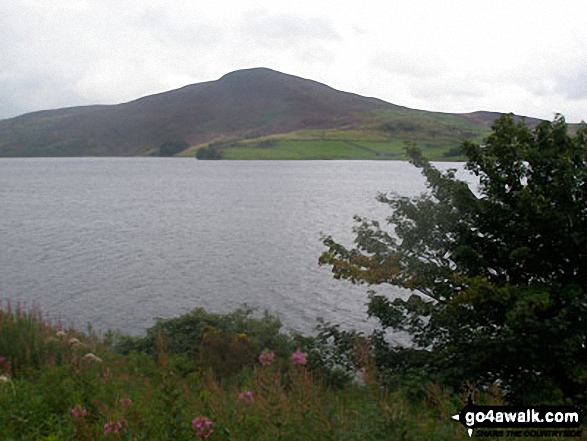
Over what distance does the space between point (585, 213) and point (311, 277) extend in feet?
53.3

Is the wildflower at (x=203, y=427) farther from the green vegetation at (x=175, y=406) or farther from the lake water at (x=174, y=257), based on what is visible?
the lake water at (x=174, y=257)

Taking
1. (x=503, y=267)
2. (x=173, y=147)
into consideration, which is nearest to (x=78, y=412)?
(x=503, y=267)

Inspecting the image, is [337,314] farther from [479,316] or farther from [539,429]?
[539,429]

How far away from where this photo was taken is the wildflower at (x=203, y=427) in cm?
495

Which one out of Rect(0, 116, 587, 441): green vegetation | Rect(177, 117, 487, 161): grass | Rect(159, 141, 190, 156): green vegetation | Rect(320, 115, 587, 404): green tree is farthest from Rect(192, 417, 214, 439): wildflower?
Rect(159, 141, 190, 156): green vegetation

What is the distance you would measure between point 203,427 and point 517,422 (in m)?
3.44

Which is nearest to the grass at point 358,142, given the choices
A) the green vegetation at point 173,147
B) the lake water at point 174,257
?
the green vegetation at point 173,147

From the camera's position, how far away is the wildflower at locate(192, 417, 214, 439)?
4945 mm

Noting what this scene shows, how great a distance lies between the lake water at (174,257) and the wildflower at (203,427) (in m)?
13.3

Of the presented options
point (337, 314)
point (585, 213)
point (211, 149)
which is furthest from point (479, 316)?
point (211, 149)

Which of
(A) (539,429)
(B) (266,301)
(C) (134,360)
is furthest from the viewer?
(B) (266,301)

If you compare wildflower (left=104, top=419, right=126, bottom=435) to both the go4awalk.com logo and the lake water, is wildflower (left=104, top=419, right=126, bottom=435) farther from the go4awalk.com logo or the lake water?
the lake water

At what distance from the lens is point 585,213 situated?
9.58 meters

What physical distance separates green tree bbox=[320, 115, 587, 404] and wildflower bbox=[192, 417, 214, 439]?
494 centimetres
